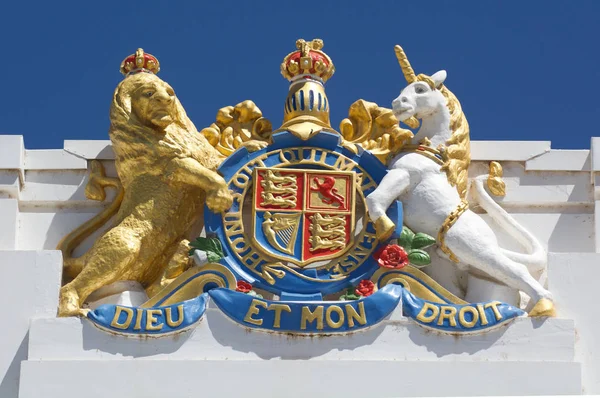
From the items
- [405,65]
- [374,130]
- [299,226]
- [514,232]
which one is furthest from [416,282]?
[405,65]

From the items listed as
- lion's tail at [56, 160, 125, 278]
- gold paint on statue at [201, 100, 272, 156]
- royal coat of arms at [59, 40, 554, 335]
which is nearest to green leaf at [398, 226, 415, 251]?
royal coat of arms at [59, 40, 554, 335]

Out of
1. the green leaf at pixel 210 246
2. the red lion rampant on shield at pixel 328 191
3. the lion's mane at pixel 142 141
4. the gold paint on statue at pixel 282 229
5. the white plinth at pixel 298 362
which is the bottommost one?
the white plinth at pixel 298 362

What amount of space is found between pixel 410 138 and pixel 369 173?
0.54 m

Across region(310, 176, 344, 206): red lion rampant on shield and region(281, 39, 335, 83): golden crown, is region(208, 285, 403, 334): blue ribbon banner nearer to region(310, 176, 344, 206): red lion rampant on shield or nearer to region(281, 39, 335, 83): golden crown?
region(310, 176, 344, 206): red lion rampant on shield

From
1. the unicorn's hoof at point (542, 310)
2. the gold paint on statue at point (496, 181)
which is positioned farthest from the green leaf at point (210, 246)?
the unicorn's hoof at point (542, 310)

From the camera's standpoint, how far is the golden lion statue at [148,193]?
16375 millimetres

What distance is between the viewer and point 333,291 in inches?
640

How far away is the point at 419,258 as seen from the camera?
1634 cm

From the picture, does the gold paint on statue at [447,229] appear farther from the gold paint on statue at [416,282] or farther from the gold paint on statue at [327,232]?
the gold paint on statue at [327,232]

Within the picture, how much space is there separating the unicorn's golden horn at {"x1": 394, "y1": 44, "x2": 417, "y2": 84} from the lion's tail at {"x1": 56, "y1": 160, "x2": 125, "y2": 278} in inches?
105

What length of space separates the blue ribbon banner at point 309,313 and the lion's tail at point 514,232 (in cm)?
131

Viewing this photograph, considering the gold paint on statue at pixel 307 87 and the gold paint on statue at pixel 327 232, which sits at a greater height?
the gold paint on statue at pixel 307 87

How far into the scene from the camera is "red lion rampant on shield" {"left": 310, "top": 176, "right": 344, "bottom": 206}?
1653 cm

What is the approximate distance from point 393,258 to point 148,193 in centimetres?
217
